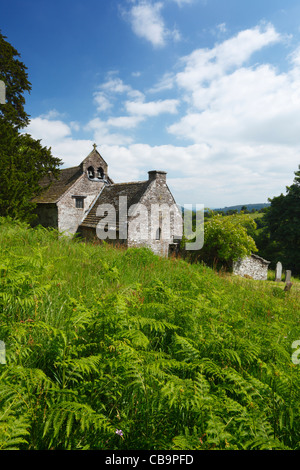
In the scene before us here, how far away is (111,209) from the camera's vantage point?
21.9 metres

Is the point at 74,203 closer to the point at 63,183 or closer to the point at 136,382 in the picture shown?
the point at 63,183

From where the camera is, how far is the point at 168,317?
3916 millimetres

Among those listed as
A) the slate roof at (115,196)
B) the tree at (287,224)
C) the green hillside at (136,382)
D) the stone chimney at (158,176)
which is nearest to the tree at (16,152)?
the slate roof at (115,196)

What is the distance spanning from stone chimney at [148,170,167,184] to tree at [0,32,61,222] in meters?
7.63

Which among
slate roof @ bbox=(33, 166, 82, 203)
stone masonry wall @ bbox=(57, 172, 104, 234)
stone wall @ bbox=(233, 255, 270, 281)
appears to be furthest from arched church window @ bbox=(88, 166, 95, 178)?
stone wall @ bbox=(233, 255, 270, 281)

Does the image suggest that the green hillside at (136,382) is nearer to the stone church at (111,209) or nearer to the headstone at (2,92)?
the headstone at (2,92)

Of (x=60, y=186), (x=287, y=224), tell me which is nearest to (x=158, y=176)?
(x=60, y=186)

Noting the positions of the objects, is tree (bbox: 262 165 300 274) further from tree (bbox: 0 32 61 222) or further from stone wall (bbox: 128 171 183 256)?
tree (bbox: 0 32 61 222)

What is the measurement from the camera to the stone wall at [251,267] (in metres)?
22.9

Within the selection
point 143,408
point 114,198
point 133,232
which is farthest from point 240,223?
point 143,408

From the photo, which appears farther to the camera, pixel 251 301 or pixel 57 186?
pixel 57 186

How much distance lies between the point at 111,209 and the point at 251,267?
14.1m

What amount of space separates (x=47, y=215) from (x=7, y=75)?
10461 millimetres

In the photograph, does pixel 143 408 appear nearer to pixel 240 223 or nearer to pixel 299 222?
pixel 240 223
